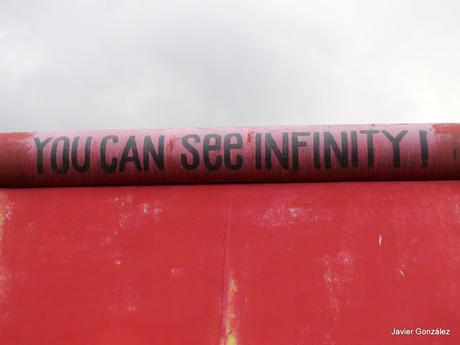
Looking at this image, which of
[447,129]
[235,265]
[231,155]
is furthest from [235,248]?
[447,129]

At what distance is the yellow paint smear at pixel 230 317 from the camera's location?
374 centimetres

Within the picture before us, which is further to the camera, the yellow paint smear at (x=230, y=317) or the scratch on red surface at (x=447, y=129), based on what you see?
the scratch on red surface at (x=447, y=129)

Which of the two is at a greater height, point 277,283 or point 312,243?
point 312,243

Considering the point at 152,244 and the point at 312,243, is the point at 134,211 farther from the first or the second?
the point at 312,243

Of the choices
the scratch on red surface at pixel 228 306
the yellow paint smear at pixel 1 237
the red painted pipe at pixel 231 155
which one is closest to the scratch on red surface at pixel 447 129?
the red painted pipe at pixel 231 155

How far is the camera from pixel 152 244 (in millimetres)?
4109

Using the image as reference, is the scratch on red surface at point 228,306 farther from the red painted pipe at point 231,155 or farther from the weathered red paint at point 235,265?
the red painted pipe at point 231,155

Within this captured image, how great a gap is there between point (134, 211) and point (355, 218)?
5.78 ft

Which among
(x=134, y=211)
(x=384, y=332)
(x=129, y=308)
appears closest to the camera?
(x=384, y=332)

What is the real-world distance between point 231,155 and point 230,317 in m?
1.26

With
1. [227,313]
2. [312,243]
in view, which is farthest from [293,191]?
[227,313]

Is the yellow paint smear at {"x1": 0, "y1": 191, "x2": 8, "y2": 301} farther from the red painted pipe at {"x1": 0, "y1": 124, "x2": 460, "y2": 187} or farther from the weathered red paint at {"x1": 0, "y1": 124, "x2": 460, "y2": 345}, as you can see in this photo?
the red painted pipe at {"x1": 0, "y1": 124, "x2": 460, "y2": 187}

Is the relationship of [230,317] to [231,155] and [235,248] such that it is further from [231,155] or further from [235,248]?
[231,155]

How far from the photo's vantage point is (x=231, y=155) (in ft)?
13.7
